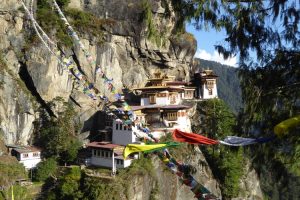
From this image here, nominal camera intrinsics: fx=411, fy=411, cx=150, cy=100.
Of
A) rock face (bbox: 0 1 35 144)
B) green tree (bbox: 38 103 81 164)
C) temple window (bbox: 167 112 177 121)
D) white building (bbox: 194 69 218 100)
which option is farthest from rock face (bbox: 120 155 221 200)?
rock face (bbox: 0 1 35 144)

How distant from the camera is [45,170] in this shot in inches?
919

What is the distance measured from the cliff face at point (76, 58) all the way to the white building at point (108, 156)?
3.90 m

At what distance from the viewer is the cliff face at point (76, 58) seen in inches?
1009

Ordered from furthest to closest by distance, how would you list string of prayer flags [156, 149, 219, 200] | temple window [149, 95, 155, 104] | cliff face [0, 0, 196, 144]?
temple window [149, 95, 155, 104]
cliff face [0, 0, 196, 144]
string of prayer flags [156, 149, 219, 200]

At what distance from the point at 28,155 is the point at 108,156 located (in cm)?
517

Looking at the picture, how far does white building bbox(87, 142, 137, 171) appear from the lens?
22.5m

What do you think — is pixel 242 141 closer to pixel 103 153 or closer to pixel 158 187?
pixel 158 187

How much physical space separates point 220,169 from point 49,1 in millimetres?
16416

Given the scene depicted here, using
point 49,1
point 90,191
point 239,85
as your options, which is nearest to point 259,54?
point 239,85

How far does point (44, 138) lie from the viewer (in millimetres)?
26000

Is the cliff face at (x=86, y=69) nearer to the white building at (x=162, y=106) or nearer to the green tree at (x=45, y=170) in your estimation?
the white building at (x=162, y=106)

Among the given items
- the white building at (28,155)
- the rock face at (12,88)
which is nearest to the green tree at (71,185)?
the white building at (28,155)

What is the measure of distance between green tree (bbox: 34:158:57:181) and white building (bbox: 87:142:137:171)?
228 cm

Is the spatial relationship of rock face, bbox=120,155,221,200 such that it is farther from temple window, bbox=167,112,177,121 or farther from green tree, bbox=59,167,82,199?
temple window, bbox=167,112,177,121
